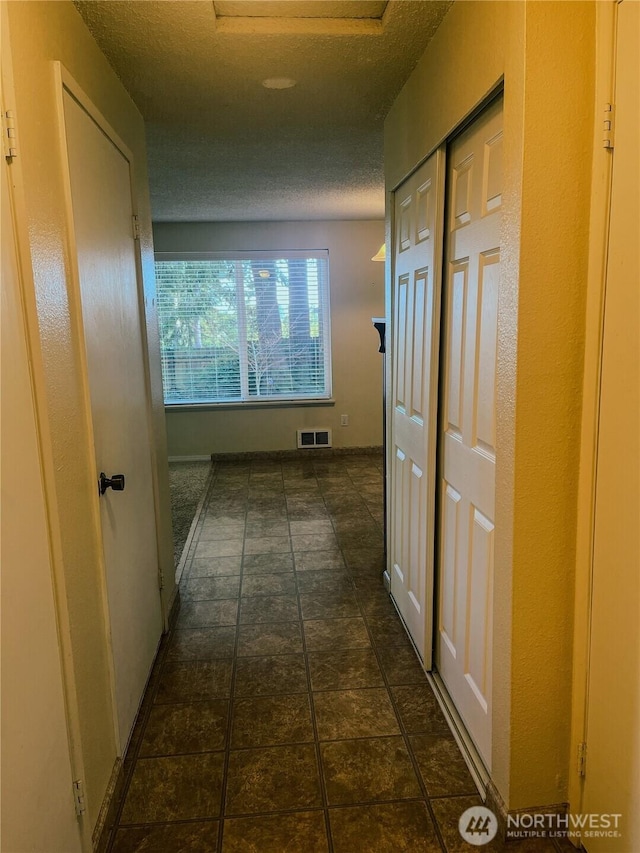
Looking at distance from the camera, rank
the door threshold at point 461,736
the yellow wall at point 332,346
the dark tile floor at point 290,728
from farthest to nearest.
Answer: the yellow wall at point 332,346
the door threshold at point 461,736
the dark tile floor at point 290,728

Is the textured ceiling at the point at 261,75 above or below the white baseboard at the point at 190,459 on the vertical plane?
above

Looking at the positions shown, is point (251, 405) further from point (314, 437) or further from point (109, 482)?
point (109, 482)

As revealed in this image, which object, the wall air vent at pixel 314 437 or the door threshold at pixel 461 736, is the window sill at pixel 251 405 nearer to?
the wall air vent at pixel 314 437

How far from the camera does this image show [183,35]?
1.80 metres

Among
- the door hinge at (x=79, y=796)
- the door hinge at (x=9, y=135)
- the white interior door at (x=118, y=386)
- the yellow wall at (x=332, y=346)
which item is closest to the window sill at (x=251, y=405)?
the yellow wall at (x=332, y=346)

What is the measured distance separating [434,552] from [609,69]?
Result: 1.61m

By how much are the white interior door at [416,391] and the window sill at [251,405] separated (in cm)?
315

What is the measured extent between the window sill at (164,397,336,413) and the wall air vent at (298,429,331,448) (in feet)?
0.86

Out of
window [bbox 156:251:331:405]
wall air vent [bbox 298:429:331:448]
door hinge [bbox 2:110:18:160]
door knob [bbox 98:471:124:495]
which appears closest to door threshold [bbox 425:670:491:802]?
door knob [bbox 98:471:124:495]

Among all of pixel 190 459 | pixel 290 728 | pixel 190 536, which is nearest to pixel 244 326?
pixel 190 459

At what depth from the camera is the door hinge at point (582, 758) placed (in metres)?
1.45

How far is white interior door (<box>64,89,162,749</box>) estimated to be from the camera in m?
1.61

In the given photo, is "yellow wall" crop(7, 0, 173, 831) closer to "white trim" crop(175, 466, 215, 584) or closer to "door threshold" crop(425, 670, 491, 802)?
"door threshold" crop(425, 670, 491, 802)

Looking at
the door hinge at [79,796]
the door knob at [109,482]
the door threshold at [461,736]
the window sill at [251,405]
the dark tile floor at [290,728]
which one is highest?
the door knob at [109,482]
